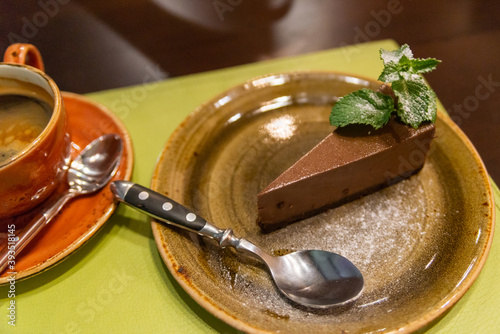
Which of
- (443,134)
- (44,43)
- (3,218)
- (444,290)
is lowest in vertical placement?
(444,290)

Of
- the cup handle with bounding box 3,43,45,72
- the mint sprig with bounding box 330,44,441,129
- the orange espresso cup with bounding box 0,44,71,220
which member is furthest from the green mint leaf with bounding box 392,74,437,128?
the cup handle with bounding box 3,43,45,72

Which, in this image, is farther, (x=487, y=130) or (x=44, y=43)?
(x=44, y=43)

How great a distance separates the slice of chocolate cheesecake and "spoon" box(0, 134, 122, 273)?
1.68 feet

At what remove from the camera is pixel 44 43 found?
2.12m

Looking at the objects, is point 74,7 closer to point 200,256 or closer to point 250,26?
point 250,26

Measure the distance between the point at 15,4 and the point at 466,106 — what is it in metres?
2.50

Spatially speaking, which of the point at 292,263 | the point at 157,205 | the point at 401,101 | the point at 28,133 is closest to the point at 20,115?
the point at 28,133

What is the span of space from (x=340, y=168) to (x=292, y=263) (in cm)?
34

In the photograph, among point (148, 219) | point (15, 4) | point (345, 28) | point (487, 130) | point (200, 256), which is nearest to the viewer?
point (200, 256)

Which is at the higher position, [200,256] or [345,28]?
[345,28]

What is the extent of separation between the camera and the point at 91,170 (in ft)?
4.17

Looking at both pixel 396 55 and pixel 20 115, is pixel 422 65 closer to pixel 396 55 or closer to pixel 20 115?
pixel 396 55

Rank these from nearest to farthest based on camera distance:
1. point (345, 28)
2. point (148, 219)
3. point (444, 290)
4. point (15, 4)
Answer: point (444, 290)
point (148, 219)
point (345, 28)
point (15, 4)

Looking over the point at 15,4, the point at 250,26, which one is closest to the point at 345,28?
the point at 250,26
